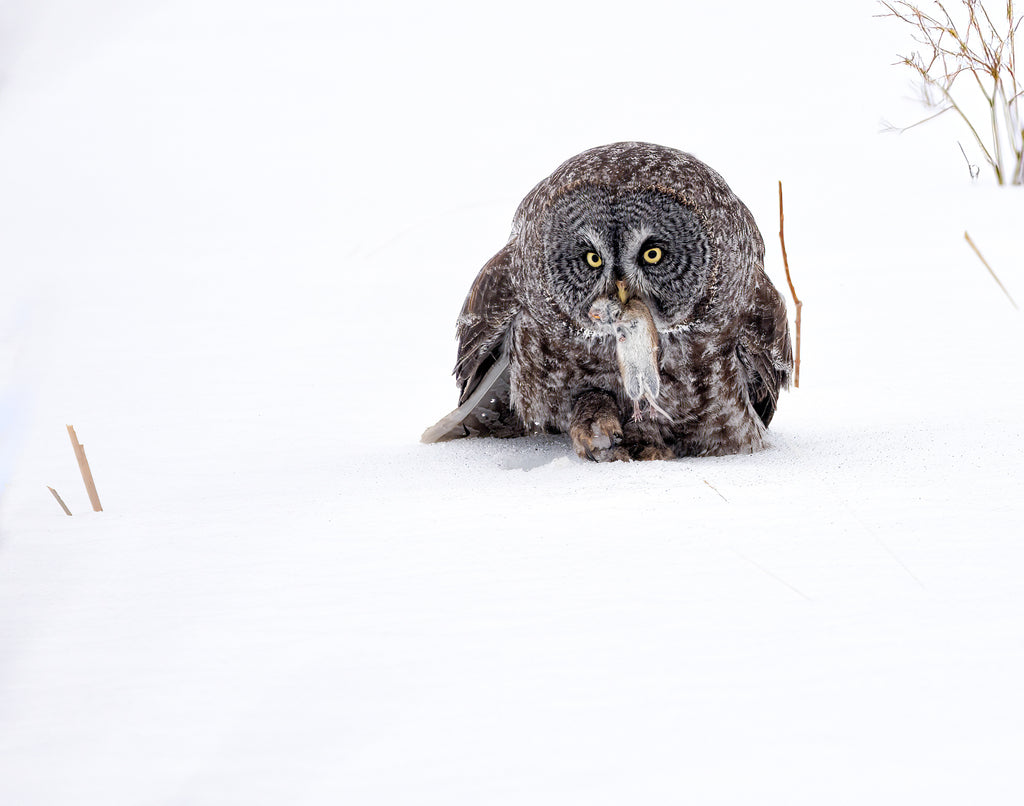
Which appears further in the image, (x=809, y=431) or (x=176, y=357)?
(x=176, y=357)

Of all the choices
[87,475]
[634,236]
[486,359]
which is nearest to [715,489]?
[634,236]

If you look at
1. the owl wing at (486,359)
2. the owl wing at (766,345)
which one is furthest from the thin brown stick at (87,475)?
the owl wing at (766,345)

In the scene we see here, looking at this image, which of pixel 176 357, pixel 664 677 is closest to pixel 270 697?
pixel 664 677

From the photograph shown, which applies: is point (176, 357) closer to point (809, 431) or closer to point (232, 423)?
point (232, 423)

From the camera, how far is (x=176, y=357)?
3.69m

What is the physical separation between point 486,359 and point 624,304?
597 mm

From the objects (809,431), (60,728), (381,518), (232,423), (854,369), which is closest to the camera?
(60,728)

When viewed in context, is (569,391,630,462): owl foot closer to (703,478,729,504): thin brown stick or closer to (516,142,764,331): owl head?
(516,142,764,331): owl head

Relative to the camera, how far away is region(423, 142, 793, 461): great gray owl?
225cm

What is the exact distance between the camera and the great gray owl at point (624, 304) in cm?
225

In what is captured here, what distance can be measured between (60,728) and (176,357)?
261 cm

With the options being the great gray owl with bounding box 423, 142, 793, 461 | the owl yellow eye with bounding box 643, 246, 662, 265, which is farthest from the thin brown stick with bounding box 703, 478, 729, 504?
the owl yellow eye with bounding box 643, 246, 662, 265

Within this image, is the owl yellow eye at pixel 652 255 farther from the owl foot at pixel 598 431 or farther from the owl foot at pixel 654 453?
the owl foot at pixel 654 453

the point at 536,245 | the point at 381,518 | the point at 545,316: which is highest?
the point at 536,245
